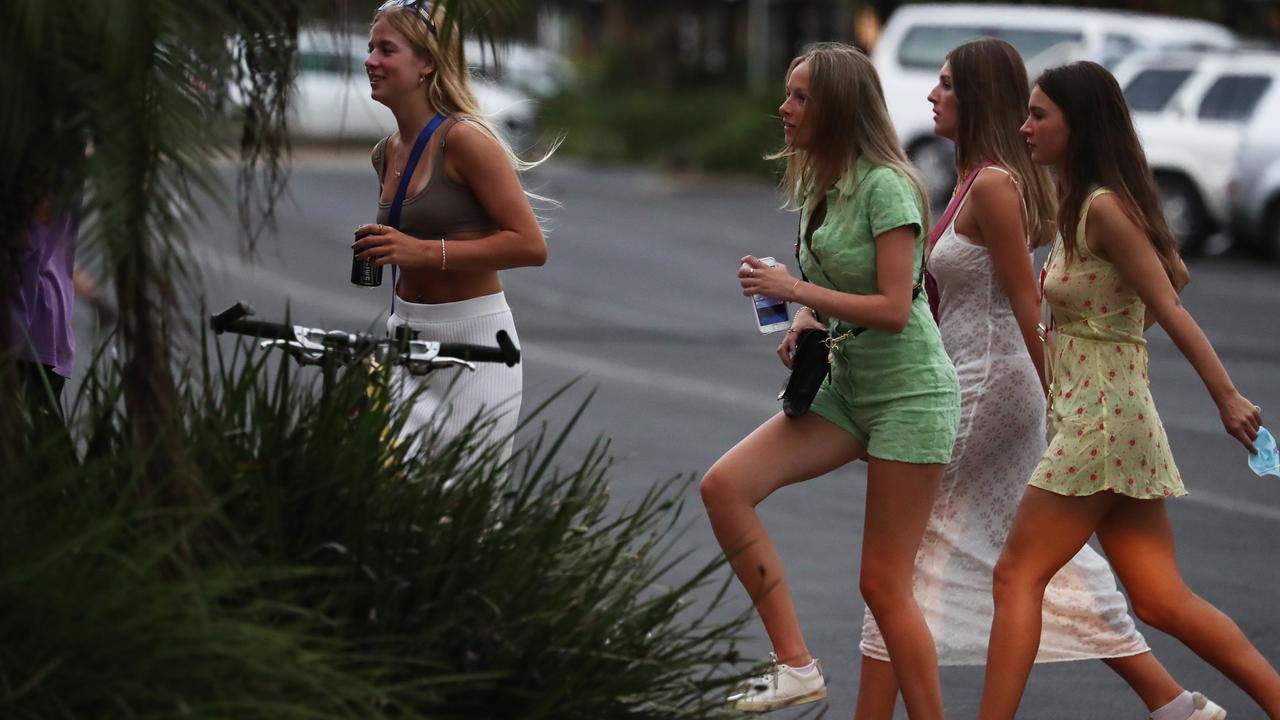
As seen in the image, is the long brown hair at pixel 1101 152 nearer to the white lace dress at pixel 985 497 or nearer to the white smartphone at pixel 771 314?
the white lace dress at pixel 985 497

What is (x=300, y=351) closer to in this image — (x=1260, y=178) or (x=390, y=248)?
(x=390, y=248)

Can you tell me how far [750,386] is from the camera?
→ 12320 millimetres

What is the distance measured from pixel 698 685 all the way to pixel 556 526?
425 millimetres

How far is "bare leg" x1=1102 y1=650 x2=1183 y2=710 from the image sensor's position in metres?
5.33

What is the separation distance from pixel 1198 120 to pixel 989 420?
15494mm

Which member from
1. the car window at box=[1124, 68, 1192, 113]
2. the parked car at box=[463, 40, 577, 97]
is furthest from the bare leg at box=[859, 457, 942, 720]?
the parked car at box=[463, 40, 577, 97]

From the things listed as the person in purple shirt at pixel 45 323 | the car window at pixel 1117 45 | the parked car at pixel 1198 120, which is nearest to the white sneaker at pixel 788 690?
the person in purple shirt at pixel 45 323

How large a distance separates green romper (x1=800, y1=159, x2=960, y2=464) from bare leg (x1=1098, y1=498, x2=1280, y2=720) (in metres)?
0.55

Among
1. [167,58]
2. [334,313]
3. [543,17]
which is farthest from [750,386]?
[167,58]

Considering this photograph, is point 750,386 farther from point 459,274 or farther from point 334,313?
point 459,274

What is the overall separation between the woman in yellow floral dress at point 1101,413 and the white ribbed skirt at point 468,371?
1333mm

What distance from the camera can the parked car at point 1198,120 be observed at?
64.8 ft

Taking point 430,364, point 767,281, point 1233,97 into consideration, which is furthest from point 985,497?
point 1233,97

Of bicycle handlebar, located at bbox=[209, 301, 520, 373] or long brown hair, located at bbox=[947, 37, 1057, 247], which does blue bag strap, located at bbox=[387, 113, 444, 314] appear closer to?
bicycle handlebar, located at bbox=[209, 301, 520, 373]
